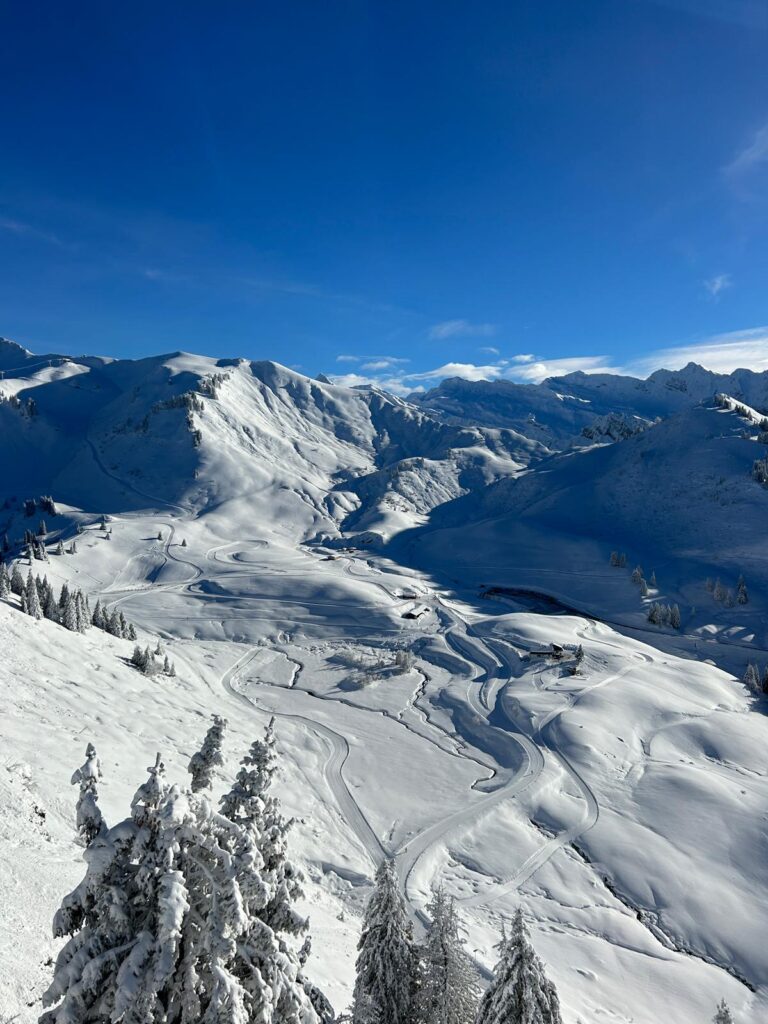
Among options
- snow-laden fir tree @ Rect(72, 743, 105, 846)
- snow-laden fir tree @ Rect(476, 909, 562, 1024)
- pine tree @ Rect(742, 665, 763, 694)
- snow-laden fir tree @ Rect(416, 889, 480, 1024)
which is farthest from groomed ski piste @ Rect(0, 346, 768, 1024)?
snow-laden fir tree @ Rect(72, 743, 105, 846)

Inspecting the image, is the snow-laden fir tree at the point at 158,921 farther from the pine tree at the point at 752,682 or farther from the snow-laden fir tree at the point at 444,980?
the pine tree at the point at 752,682

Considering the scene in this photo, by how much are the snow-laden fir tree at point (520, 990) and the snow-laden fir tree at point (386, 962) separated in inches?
124

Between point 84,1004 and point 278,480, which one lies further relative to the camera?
point 278,480

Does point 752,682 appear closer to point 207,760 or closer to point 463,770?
point 463,770

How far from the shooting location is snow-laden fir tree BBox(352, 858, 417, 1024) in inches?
607

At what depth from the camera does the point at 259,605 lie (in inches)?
3748

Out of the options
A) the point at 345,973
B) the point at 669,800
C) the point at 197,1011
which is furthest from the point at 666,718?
the point at 197,1011

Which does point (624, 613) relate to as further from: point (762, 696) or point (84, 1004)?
point (84, 1004)

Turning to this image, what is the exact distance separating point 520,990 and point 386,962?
4.50m

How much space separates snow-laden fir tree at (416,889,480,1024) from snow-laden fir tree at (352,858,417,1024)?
0.42 meters

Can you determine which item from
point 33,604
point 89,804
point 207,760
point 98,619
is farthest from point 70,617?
point 89,804

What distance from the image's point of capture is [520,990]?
12.7m

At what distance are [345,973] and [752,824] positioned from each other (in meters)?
31.8

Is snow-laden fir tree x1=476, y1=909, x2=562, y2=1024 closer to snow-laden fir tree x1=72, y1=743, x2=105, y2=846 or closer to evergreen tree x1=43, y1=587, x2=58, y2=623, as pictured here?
snow-laden fir tree x1=72, y1=743, x2=105, y2=846
